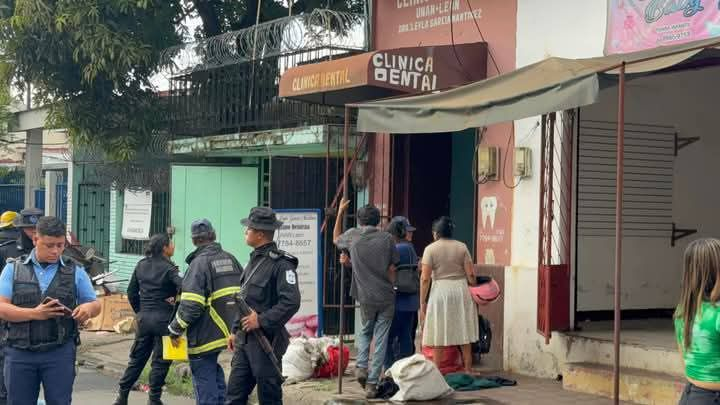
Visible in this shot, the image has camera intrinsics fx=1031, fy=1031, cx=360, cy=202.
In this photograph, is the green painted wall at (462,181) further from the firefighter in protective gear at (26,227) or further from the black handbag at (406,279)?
the firefighter in protective gear at (26,227)

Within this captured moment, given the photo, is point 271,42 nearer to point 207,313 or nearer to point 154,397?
point 154,397

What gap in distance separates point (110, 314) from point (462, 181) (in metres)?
6.57

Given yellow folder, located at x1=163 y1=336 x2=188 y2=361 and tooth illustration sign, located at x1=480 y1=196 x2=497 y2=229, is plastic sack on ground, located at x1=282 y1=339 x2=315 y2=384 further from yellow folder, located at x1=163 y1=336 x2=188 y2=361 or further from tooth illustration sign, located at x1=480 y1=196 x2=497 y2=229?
tooth illustration sign, located at x1=480 y1=196 x2=497 y2=229

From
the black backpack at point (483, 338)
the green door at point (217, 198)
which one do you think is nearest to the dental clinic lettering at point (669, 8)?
the black backpack at point (483, 338)

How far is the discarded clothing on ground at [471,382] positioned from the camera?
10008mm

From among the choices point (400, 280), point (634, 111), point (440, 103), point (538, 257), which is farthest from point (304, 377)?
point (634, 111)

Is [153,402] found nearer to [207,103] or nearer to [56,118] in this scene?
[207,103]

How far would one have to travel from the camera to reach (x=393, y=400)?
9.52 metres

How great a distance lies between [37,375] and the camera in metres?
6.98

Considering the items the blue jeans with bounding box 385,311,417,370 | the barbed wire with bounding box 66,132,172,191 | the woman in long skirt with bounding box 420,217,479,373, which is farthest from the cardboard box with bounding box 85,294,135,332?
the woman in long skirt with bounding box 420,217,479,373

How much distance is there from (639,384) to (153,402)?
4.53 meters

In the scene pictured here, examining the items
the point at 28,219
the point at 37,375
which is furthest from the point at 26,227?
the point at 37,375

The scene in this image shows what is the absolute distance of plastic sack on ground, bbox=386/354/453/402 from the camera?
9297mm

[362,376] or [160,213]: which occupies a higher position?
[160,213]
